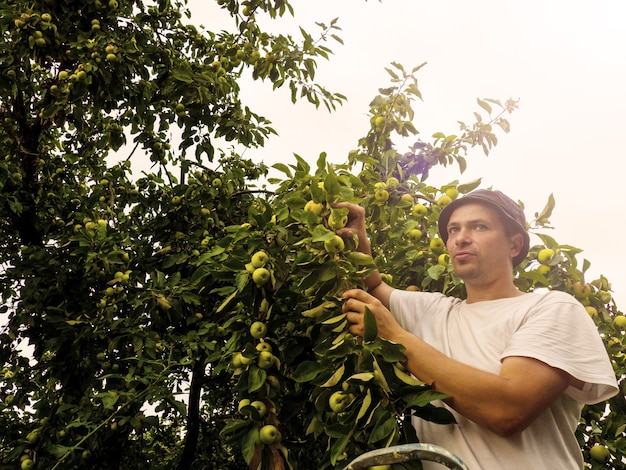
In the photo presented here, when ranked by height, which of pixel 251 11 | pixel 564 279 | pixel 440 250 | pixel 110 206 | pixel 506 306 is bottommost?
pixel 506 306

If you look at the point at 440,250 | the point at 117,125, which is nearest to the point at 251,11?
the point at 117,125

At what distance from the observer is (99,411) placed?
3162mm

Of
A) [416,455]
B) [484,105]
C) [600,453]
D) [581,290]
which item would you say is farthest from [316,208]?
[600,453]

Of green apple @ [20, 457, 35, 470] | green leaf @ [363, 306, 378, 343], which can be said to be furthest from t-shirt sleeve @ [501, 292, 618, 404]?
green apple @ [20, 457, 35, 470]

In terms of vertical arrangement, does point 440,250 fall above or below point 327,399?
above

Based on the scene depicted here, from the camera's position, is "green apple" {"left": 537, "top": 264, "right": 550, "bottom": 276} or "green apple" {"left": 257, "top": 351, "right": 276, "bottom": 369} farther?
"green apple" {"left": 537, "top": 264, "right": 550, "bottom": 276}

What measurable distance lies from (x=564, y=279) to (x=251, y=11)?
9.94ft

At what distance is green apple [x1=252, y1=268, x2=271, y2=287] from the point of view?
1.68 m

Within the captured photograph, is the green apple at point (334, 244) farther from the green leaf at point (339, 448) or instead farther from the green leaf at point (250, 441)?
the green leaf at point (250, 441)

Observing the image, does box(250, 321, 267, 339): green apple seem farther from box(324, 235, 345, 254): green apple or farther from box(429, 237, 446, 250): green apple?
box(429, 237, 446, 250): green apple

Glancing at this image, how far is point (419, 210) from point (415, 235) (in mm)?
112

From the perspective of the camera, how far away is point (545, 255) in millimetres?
2016

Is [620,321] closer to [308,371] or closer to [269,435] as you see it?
[308,371]

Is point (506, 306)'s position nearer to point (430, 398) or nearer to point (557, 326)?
point (557, 326)
